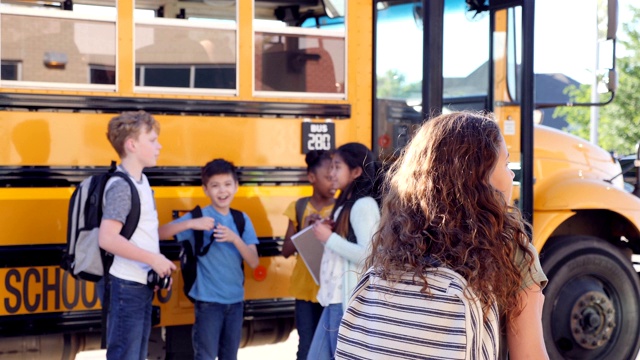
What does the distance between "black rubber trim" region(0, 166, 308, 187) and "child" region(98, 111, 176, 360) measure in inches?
15.9

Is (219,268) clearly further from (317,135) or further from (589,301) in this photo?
(589,301)

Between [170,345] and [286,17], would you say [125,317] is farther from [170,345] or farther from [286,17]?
[286,17]

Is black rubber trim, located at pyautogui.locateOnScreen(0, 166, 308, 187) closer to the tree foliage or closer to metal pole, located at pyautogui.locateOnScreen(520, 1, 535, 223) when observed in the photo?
metal pole, located at pyautogui.locateOnScreen(520, 1, 535, 223)

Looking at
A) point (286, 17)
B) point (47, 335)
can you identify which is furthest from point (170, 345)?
point (286, 17)

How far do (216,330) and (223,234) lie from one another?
472 mm

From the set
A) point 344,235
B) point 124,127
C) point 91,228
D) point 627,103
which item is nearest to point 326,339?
point 344,235

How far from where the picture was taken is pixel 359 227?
370 cm

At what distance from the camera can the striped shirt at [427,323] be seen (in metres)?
1.71

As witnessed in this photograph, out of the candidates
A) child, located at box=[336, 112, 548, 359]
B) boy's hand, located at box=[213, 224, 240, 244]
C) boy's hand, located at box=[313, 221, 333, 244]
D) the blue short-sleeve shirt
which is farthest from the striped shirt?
the blue short-sleeve shirt

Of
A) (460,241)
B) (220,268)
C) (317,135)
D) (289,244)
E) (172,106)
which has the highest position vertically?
(172,106)

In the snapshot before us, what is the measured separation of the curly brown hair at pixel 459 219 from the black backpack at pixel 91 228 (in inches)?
84.9

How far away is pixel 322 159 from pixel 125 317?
1.23 metres

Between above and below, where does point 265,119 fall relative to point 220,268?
above

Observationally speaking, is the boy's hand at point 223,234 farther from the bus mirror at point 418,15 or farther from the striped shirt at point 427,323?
the striped shirt at point 427,323
